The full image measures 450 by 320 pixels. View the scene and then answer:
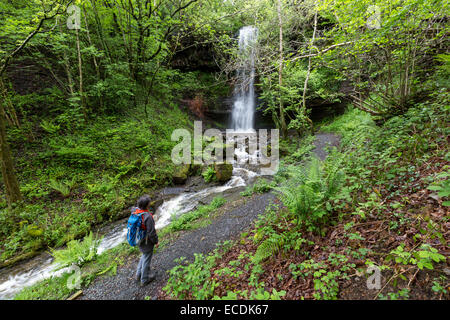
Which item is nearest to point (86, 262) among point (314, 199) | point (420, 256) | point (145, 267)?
point (145, 267)

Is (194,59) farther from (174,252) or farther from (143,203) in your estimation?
(174,252)

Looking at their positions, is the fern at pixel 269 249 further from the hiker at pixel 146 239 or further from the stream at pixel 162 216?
the stream at pixel 162 216

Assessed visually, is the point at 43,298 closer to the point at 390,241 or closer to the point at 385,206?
the point at 390,241

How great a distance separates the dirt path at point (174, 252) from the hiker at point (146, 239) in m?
0.17

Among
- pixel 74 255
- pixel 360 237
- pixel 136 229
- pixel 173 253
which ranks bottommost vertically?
pixel 74 255

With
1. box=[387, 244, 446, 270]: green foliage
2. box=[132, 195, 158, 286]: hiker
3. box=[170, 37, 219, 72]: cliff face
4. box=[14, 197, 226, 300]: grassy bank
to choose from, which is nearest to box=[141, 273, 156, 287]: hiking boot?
box=[132, 195, 158, 286]: hiker

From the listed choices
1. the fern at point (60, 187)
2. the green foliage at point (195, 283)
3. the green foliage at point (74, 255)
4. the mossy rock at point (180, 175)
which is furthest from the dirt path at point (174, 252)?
the fern at point (60, 187)

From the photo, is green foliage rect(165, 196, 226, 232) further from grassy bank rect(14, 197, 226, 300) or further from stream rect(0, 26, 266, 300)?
stream rect(0, 26, 266, 300)

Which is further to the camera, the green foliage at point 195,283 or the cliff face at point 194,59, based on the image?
the cliff face at point 194,59

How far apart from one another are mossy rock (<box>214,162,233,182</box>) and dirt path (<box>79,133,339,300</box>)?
354cm

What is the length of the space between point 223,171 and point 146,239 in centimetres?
640

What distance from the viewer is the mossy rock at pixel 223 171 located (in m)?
9.47

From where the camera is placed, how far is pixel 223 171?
9.57 meters
